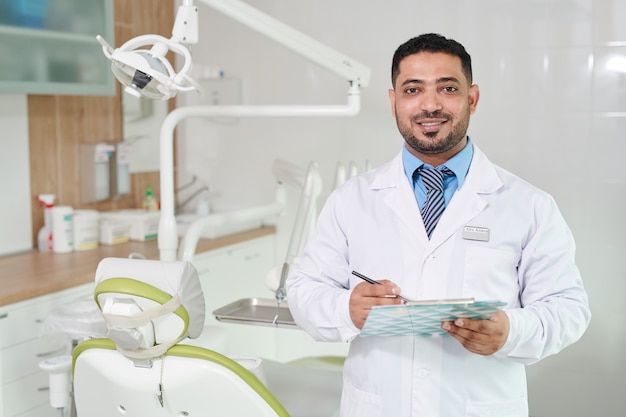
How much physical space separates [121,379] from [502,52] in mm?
2232

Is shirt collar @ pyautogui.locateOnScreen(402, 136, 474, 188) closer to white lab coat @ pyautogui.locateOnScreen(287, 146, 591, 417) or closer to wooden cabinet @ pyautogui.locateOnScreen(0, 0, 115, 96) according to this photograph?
white lab coat @ pyautogui.locateOnScreen(287, 146, 591, 417)

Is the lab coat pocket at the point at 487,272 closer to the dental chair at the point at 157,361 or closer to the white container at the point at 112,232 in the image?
the dental chair at the point at 157,361

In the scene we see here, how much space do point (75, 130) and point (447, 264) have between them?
2.18m

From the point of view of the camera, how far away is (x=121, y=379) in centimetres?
145

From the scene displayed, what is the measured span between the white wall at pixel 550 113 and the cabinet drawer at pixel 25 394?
157 cm

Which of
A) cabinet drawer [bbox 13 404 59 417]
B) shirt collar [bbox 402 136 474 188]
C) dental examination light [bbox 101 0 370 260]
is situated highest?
dental examination light [bbox 101 0 370 260]

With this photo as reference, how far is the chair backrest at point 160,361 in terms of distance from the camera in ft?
4.62

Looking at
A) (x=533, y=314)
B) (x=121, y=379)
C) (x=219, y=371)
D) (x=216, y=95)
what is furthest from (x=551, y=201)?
(x=216, y=95)

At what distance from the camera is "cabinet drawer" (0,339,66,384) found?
224 centimetres

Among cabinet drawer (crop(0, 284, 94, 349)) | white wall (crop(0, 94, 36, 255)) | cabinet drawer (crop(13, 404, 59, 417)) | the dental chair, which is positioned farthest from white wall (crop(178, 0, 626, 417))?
the dental chair

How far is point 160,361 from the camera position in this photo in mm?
1437

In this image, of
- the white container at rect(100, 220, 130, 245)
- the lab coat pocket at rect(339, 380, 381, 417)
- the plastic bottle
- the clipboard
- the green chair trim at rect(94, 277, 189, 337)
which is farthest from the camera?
the plastic bottle

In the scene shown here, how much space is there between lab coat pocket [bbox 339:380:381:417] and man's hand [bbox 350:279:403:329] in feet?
0.65

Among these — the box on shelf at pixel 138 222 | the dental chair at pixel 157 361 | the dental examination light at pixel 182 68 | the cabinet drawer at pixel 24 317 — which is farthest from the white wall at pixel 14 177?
the dental chair at pixel 157 361
